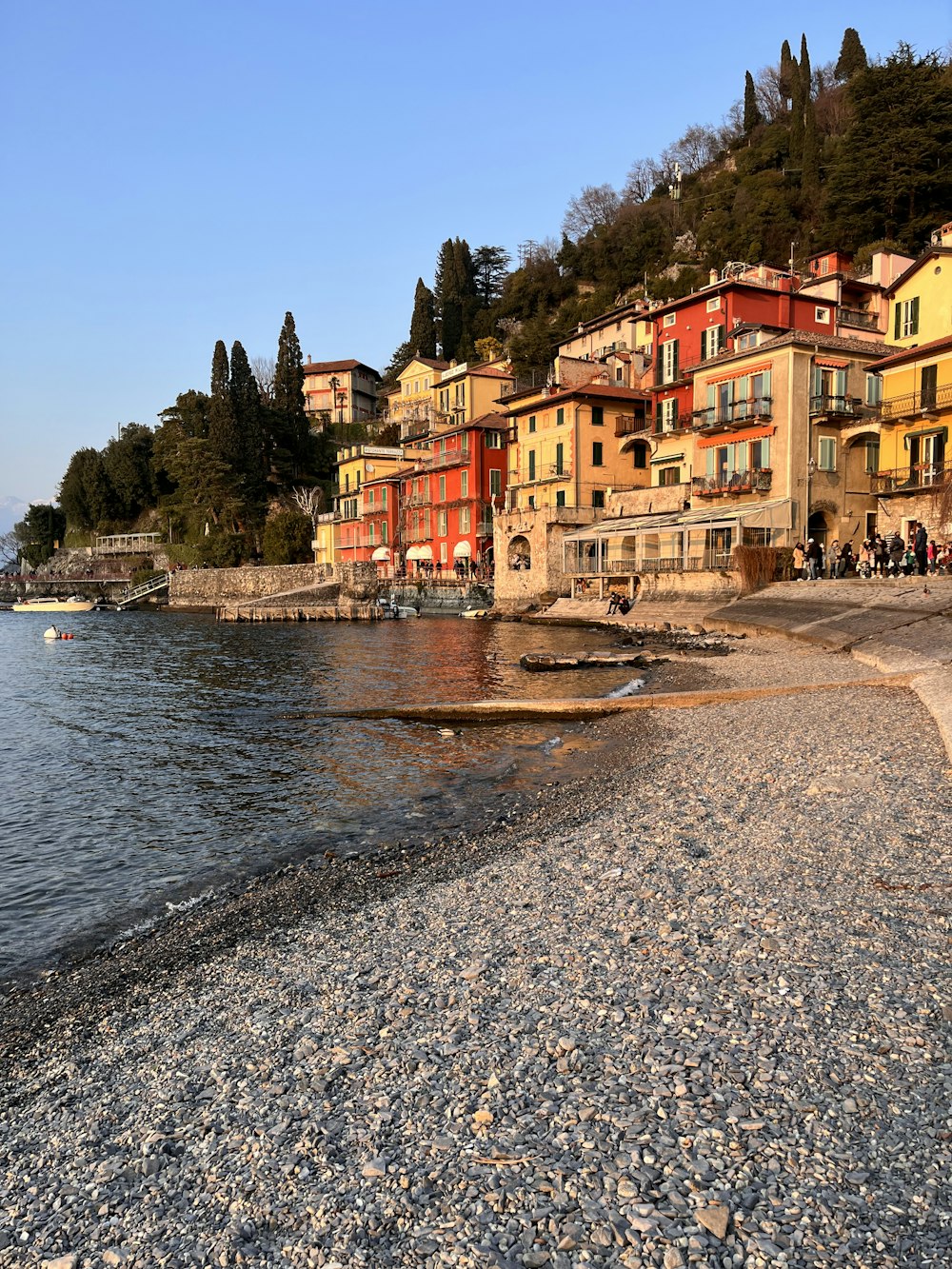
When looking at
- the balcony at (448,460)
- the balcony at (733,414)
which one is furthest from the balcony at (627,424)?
the balcony at (448,460)

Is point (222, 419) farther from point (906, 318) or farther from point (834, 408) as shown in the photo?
point (906, 318)

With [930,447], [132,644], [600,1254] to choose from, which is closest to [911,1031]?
[600,1254]

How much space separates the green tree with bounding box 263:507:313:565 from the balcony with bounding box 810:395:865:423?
54.6m

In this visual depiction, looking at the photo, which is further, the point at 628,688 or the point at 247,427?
the point at 247,427

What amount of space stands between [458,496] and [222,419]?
31.2m

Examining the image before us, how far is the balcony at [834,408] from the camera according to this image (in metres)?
36.6

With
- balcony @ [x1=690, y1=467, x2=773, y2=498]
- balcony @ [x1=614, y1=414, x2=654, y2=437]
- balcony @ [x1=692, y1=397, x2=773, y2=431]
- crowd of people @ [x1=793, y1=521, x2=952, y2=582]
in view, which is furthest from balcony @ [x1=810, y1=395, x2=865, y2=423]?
balcony @ [x1=614, y1=414, x2=654, y2=437]

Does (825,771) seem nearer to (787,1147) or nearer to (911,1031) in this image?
(911,1031)

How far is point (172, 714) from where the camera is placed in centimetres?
1941

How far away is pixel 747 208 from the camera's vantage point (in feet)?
228

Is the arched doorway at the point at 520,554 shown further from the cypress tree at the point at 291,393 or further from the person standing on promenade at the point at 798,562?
the cypress tree at the point at 291,393

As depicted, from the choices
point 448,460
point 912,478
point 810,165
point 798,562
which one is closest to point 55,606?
point 448,460

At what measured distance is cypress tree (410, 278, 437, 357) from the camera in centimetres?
9369

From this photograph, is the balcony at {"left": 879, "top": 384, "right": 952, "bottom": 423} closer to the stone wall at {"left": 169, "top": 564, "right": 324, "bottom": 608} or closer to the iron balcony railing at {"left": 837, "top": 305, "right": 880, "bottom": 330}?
the iron balcony railing at {"left": 837, "top": 305, "right": 880, "bottom": 330}
